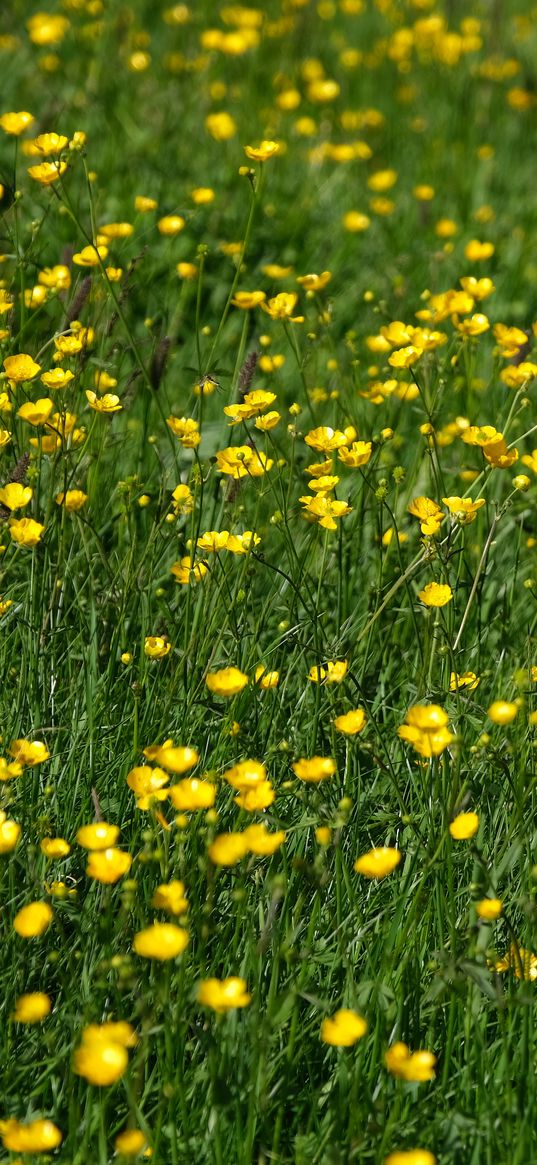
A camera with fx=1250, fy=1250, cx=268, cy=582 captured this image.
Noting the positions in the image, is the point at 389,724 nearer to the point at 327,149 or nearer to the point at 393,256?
the point at 393,256

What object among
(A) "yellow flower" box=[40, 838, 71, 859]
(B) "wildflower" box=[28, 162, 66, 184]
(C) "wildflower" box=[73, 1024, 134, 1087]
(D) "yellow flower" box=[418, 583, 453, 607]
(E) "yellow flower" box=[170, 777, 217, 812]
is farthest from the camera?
(B) "wildflower" box=[28, 162, 66, 184]

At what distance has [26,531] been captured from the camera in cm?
208

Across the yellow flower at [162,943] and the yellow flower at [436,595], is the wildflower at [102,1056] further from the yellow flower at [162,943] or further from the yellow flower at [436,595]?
the yellow flower at [436,595]

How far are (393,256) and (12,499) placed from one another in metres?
2.44

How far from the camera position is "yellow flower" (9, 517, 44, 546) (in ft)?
6.79

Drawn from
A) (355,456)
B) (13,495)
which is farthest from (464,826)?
(13,495)

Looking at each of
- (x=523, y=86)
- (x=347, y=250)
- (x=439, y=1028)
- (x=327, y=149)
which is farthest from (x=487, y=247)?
(x=523, y=86)

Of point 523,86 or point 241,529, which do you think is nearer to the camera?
point 241,529

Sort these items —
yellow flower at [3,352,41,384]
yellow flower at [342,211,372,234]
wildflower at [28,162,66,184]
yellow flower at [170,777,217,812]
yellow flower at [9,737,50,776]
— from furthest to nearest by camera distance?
yellow flower at [342,211,372,234] < wildflower at [28,162,66,184] < yellow flower at [3,352,41,384] < yellow flower at [9,737,50,776] < yellow flower at [170,777,217,812]

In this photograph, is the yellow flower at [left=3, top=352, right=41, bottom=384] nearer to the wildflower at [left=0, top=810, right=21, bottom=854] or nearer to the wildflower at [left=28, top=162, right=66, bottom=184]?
the wildflower at [left=28, top=162, right=66, bottom=184]

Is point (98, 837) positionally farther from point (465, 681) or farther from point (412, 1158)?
point (465, 681)

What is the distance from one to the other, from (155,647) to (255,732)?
8.6 inches

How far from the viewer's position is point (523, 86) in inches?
224

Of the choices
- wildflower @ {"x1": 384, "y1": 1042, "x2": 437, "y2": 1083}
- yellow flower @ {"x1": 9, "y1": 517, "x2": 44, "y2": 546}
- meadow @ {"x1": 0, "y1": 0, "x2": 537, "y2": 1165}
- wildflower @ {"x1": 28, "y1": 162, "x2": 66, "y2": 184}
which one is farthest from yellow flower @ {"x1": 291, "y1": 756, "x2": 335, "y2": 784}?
wildflower @ {"x1": 28, "y1": 162, "x2": 66, "y2": 184}
